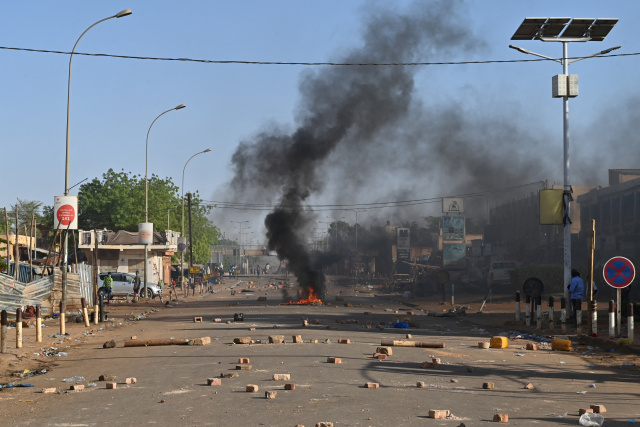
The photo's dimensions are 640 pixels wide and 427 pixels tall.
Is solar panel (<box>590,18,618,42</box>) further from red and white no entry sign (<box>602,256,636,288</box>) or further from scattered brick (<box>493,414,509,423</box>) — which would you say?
scattered brick (<box>493,414,509,423</box>)

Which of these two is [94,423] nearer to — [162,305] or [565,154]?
[565,154]

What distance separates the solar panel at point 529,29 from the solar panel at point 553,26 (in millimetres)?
153

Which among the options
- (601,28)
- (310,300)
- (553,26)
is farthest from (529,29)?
(310,300)

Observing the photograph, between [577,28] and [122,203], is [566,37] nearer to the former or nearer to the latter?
[577,28]

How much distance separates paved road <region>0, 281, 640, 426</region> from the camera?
8.14 meters

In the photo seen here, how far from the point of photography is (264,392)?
9773 mm

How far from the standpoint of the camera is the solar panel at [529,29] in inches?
932

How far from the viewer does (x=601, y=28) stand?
23641mm

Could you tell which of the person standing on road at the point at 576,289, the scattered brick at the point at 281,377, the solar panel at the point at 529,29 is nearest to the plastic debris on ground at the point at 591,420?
the scattered brick at the point at 281,377

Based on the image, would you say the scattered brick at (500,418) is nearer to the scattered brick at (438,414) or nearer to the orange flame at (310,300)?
the scattered brick at (438,414)

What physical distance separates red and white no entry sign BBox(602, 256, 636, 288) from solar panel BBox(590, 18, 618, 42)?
30.9 ft

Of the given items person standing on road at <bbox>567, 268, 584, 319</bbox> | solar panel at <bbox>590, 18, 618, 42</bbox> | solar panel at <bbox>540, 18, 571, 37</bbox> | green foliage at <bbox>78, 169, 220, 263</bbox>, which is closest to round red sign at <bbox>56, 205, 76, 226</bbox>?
person standing on road at <bbox>567, 268, 584, 319</bbox>

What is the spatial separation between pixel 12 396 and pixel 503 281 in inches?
1682

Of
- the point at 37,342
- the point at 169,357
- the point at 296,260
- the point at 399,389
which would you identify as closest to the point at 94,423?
the point at 399,389
